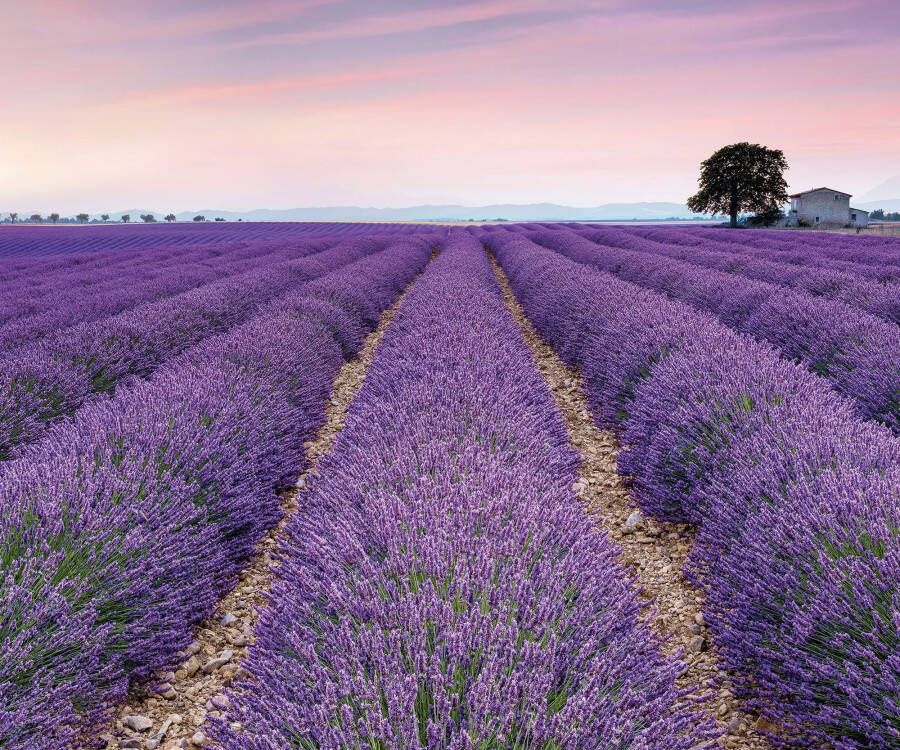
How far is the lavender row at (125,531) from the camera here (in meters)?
1.72

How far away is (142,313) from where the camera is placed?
6.23 meters

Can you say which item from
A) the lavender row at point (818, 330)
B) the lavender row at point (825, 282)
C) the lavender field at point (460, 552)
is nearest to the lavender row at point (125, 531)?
the lavender field at point (460, 552)

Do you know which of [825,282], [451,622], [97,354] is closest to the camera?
[451,622]

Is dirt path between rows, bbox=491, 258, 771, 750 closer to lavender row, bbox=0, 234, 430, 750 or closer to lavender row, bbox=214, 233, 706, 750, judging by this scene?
lavender row, bbox=214, 233, 706, 750

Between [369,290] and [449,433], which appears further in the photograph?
[369,290]

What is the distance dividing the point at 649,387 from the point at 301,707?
3008 mm

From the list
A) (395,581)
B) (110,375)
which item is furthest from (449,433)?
(110,375)

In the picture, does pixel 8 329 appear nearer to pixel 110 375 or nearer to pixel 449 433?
pixel 110 375

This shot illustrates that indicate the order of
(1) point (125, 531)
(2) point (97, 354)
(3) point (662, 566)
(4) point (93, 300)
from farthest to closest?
(4) point (93, 300)
(2) point (97, 354)
(3) point (662, 566)
(1) point (125, 531)

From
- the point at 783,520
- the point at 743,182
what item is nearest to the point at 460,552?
the point at 783,520

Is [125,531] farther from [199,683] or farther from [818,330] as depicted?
[818,330]

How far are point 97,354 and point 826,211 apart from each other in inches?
2011

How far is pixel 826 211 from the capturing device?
43.9 m

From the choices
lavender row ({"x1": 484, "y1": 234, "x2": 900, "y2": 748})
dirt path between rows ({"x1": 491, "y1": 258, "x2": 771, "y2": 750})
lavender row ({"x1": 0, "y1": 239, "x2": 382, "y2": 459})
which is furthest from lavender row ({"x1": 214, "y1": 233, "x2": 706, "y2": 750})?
lavender row ({"x1": 0, "y1": 239, "x2": 382, "y2": 459})
